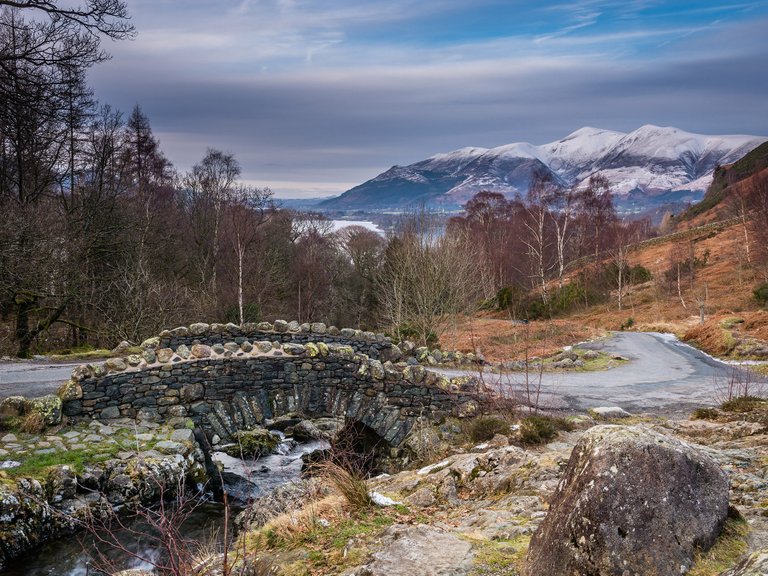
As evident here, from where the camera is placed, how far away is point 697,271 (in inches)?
1695

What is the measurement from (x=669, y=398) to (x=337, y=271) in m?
30.3

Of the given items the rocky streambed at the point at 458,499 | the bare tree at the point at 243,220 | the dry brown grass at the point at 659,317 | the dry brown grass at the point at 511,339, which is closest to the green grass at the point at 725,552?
the rocky streambed at the point at 458,499

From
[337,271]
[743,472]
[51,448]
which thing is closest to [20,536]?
[51,448]

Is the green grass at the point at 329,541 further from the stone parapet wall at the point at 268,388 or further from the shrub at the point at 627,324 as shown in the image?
the shrub at the point at 627,324

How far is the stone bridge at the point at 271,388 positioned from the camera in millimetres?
11906

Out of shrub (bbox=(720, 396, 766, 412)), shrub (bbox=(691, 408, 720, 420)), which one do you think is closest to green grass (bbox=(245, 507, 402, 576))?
shrub (bbox=(691, 408, 720, 420))

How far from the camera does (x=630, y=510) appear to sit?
3092mm

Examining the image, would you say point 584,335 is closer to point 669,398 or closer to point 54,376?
point 669,398

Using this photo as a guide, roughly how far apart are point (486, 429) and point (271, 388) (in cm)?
507

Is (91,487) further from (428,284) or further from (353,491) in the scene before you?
(428,284)

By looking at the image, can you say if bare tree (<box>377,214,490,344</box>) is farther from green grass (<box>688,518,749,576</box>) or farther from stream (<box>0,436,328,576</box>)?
green grass (<box>688,518,749,576</box>)

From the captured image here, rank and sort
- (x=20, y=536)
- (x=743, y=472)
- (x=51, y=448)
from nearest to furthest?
(x=743, y=472) < (x=20, y=536) < (x=51, y=448)

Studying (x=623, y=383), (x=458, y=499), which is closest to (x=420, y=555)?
(x=458, y=499)

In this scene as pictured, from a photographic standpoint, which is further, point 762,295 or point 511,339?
point 762,295
